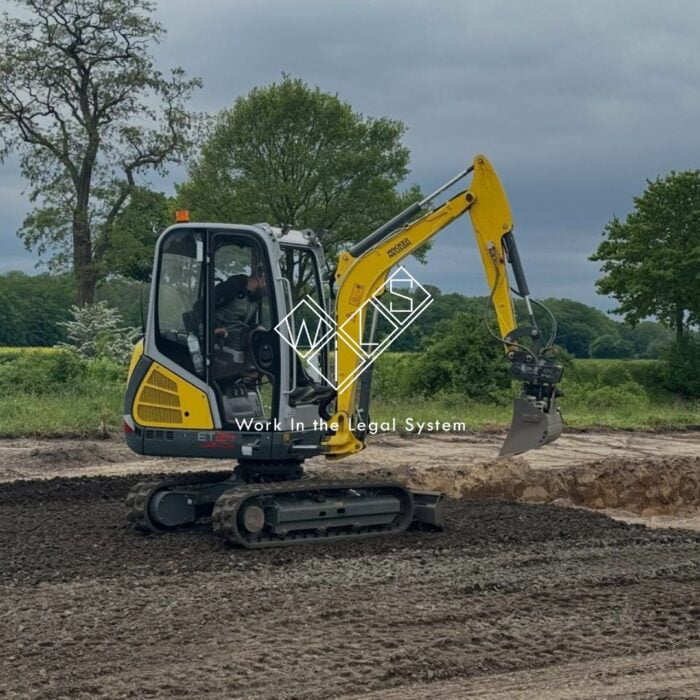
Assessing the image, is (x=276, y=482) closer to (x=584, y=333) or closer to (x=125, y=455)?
(x=125, y=455)

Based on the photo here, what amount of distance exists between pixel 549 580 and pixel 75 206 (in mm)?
29196

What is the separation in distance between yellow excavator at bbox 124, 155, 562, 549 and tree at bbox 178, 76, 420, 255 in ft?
84.7

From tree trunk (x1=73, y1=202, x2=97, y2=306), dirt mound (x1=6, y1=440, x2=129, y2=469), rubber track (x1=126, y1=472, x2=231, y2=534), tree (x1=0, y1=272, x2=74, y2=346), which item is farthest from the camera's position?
tree (x1=0, y1=272, x2=74, y2=346)

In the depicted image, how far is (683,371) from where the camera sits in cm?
3894

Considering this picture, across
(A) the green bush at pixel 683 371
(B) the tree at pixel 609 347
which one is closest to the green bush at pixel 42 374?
(A) the green bush at pixel 683 371

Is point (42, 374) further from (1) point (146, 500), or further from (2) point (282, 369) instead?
(2) point (282, 369)

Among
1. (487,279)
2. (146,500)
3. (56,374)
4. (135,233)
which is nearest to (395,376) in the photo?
(56,374)

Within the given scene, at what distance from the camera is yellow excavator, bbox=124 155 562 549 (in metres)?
9.90

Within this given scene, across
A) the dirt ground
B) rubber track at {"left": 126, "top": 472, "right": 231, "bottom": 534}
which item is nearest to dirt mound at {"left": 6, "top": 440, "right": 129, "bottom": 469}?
the dirt ground

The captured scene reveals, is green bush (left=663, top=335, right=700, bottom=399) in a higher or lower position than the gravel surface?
higher

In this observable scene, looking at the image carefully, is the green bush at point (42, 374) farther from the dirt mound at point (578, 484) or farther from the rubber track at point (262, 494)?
the rubber track at point (262, 494)

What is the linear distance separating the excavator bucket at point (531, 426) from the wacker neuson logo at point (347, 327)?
1449 millimetres

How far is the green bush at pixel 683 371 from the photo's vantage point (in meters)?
38.7

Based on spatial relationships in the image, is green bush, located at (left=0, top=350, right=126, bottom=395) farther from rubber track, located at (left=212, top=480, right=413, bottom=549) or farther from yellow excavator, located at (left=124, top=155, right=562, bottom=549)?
rubber track, located at (left=212, top=480, right=413, bottom=549)
